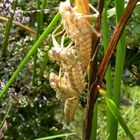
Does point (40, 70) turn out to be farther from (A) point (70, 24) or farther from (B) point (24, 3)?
(A) point (70, 24)

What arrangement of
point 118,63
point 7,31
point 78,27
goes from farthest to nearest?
1. point 7,31
2. point 118,63
3. point 78,27

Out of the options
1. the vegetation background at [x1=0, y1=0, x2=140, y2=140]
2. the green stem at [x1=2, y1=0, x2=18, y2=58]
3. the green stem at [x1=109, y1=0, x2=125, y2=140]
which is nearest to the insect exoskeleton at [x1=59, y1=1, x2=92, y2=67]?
the green stem at [x1=109, y1=0, x2=125, y2=140]

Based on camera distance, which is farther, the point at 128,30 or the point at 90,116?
the point at 128,30

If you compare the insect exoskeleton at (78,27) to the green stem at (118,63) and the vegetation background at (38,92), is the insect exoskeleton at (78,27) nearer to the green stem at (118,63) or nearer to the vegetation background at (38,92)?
the green stem at (118,63)

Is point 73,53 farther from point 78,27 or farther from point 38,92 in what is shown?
point 38,92

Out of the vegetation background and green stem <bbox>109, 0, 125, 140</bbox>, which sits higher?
green stem <bbox>109, 0, 125, 140</bbox>

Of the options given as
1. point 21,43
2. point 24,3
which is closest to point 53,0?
point 24,3

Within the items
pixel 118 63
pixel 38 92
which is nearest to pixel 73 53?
pixel 118 63

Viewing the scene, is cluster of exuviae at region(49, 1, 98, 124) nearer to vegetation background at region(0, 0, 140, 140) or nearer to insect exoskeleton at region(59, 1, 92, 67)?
insect exoskeleton at region(59, 1, 92, 67)
